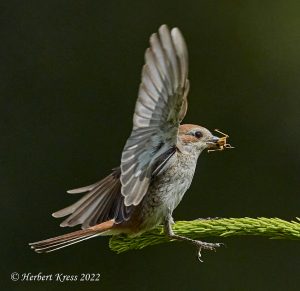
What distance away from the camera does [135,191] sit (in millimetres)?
3561

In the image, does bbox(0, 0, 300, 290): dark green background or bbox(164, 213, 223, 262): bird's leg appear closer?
bbox(164, 213, 223, 262): bird's leg

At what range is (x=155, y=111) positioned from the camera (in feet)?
11.5

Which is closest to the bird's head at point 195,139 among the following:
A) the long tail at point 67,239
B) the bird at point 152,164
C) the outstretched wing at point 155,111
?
the bird at point 152,164

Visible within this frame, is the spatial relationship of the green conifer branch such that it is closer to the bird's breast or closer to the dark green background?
the bird's breast

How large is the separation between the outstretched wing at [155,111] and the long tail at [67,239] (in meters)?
0.31

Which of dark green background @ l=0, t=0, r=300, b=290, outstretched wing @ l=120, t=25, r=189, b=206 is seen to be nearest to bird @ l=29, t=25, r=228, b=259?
outstretched wing @ l=120, t=25, r=189, b=206

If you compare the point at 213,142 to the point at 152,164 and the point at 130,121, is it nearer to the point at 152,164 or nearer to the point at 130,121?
the point at 152,164

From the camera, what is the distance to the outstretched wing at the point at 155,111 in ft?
10.8

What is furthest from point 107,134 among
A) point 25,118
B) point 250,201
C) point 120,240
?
point 120,240

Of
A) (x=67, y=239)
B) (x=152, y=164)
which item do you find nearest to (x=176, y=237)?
(x=152, y=164)

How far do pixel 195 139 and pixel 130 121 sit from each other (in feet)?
7.69

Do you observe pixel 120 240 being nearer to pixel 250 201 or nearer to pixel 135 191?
pixel 135 191

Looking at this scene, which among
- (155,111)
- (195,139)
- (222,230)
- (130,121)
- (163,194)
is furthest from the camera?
(130,121)

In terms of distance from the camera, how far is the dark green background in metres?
5.99
